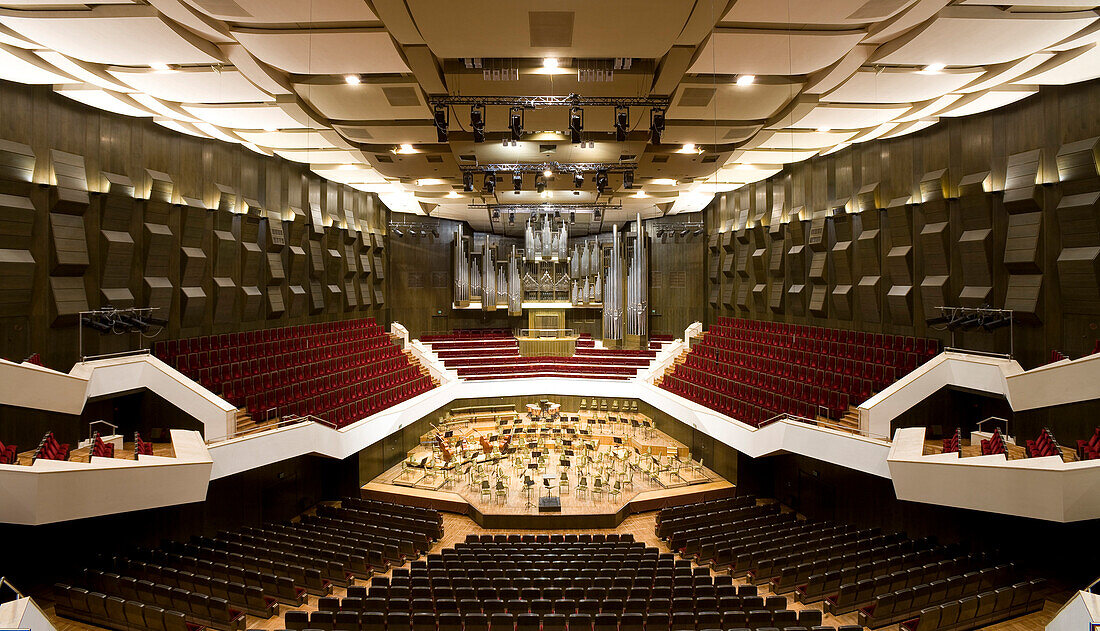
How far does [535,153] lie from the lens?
9.64 m

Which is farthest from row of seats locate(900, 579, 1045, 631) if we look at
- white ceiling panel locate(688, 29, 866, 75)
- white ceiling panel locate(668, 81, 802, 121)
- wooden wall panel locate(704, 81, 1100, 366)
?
white ceiling panel locate(668, 81, 802, 121)

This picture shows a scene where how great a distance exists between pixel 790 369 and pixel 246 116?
10712 mm

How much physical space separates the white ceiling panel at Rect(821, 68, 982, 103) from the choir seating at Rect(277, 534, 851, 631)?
6079 millimetres

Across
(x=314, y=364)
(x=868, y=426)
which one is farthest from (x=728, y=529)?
(x=314, y=364)

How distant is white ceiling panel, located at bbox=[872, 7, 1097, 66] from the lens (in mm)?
4910

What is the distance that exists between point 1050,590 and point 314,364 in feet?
38.9

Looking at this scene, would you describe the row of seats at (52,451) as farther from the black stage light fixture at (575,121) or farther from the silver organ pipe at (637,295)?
the silver organ pipe at (637,295)

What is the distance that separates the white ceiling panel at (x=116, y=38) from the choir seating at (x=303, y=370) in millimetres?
4722

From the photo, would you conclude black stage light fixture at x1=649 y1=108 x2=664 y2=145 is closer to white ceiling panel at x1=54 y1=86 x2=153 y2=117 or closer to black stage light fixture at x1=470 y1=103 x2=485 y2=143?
black stage light fixture at x1=470 y1=103 x2=485 y2=143

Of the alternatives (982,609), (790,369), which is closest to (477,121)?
(982,609)

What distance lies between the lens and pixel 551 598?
532 centimetres

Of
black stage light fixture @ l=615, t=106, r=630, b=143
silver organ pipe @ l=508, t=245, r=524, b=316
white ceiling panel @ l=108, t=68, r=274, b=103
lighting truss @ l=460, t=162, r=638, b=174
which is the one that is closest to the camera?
white ceiling panel @ l=108, t=68, r=274, b=103

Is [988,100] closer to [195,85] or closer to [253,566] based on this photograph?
[195,85]

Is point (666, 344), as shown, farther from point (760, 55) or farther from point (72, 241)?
point (72, 241)
